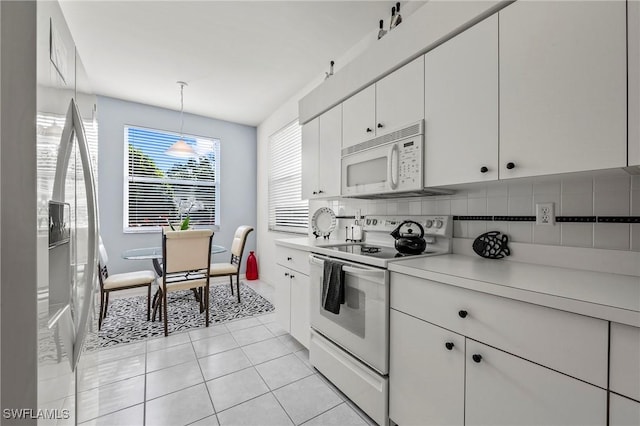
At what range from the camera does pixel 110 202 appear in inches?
157

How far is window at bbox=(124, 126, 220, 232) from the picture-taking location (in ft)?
13.6

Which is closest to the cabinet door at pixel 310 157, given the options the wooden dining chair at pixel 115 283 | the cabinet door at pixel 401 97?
the cabinet door at pixel 401 97

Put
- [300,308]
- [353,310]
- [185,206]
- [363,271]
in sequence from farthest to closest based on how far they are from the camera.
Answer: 1. [185,206]
2. [300,308]
3. [353,310]
4. [363,271]

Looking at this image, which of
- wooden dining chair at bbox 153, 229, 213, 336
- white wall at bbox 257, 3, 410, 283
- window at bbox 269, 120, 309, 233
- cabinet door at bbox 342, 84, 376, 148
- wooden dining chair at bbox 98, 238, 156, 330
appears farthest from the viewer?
white wall at bbox 257, 3, 410, 283

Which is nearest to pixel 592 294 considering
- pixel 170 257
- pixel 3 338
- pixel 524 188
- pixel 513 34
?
pixel 524 188

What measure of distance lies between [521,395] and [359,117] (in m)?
1.88

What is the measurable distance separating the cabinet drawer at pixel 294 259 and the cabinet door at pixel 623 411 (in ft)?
5.67

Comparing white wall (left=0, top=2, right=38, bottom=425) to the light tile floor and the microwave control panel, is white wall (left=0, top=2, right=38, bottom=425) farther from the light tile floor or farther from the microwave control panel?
the microwave control panel

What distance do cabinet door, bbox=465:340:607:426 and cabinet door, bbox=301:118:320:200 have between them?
1.93 metres

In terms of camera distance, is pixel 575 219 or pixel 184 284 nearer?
pixel 575 219

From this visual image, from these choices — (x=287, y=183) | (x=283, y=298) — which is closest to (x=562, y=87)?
(x=283, y=298)

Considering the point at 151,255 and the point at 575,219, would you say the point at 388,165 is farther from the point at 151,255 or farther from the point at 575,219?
the point at 151,255

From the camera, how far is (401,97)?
5.82 ft

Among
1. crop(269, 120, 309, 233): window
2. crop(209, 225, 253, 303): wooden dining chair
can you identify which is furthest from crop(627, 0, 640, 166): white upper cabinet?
crop(209, 225, 253, 303): wooden dining chair
